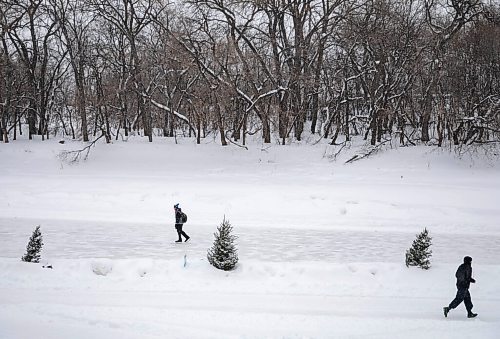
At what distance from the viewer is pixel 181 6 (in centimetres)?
2953

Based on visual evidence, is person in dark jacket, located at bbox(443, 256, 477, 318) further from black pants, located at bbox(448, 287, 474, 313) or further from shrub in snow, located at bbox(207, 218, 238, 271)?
shrub in snow, located at bbox(207, 218, 238, 271)

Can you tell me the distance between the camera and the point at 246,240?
627 inches

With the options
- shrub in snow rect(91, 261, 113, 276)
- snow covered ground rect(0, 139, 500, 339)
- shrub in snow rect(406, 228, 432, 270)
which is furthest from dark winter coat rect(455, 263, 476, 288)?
shrub in snow rect(91, 261, 113, 276)

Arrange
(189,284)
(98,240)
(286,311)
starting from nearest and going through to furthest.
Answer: (286,311)
(189,284)
(98,240)

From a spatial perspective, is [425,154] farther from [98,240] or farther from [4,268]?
[4,268]

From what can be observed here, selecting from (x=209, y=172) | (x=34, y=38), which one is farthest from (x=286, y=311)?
(x=34, y=38)

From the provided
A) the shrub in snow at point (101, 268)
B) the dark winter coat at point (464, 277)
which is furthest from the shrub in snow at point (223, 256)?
the dark winter coat at point (464, 277)

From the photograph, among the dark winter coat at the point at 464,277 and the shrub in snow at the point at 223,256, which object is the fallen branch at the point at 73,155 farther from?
the dark winter coat at the point at 464,277

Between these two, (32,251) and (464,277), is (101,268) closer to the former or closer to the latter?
(32,251)

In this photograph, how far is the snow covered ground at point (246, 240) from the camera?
970cm

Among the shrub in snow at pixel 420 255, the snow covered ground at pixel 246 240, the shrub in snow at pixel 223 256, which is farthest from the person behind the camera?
the shrub in snow at pixel 420 255

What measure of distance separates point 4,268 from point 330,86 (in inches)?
987

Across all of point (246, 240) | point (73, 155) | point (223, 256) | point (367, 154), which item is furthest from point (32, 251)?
point (367, 154)

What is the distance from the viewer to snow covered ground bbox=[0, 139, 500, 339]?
31.8 ft
